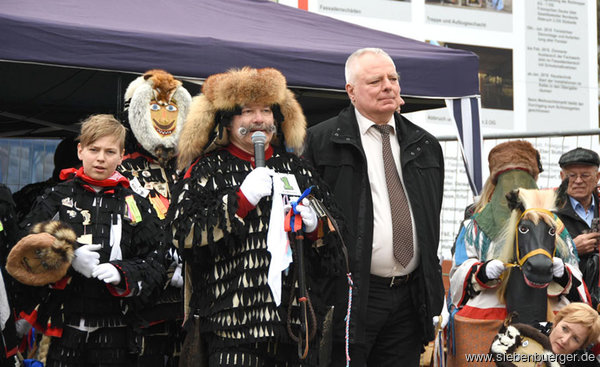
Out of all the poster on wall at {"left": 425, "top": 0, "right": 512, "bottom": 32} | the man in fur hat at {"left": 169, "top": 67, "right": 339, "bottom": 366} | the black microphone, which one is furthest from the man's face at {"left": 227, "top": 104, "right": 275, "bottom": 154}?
the poster on wall at {"left": 425, "top": 0, "right": 512, "bottom": 32}

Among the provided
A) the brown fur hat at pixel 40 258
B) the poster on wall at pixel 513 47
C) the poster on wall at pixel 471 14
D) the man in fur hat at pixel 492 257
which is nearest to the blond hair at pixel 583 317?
the man in fur hat at pixel 492 257

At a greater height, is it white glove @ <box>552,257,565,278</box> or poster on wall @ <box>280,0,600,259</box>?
poster on wall @ <box>280,0,600,259</box>

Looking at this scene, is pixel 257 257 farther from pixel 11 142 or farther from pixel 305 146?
pixel 11 142

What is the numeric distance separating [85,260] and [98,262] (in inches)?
3.7

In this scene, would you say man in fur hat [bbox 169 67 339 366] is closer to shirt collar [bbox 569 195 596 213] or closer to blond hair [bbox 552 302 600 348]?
blond hair [bbox 552 302 600 348]

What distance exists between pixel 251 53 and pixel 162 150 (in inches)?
54.0

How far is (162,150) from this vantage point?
500 centimetres

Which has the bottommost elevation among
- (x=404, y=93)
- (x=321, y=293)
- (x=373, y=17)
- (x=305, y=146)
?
(x=321, y=293)

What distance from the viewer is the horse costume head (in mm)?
4738

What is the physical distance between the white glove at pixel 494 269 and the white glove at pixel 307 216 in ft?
5.28

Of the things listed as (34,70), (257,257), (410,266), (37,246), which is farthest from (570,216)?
(34,70)

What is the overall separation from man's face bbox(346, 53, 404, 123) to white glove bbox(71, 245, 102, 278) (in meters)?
1.53

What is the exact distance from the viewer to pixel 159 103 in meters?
5.14

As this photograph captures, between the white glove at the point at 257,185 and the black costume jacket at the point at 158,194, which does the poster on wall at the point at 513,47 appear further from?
the white glove at the point at 257,185
